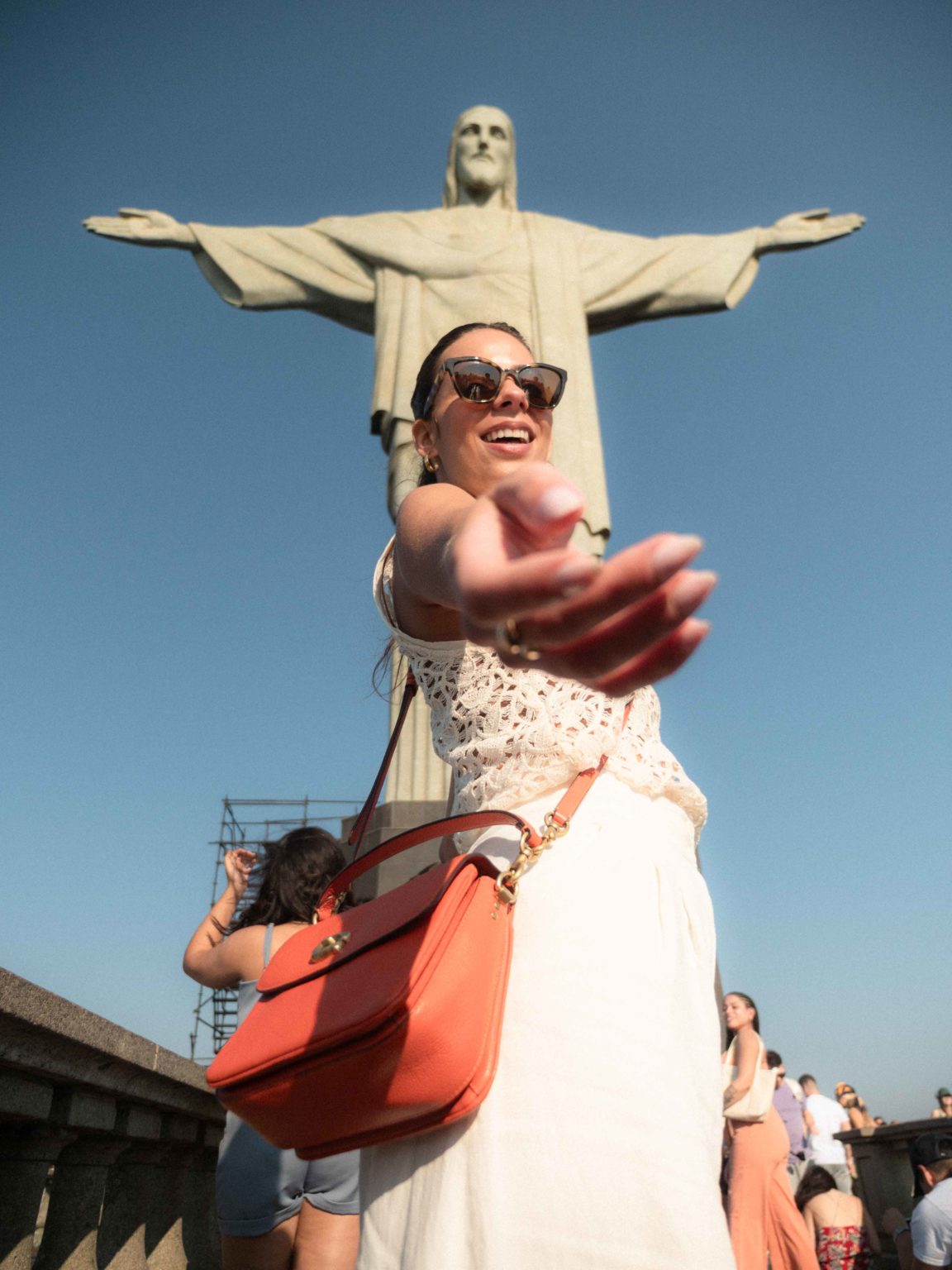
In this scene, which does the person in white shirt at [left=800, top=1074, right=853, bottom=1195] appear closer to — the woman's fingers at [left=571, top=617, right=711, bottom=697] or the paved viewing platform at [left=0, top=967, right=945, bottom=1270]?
the paved viewing platform at [left=0, top=967, right=945, bottom=1270]

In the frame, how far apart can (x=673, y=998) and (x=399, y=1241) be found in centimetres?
37

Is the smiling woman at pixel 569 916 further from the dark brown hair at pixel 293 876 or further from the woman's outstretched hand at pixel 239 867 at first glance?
the woman's outstretched hand at pixel 239 867

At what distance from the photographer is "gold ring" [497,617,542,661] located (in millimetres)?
669

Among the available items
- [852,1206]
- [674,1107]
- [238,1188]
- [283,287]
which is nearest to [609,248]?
[283,287]

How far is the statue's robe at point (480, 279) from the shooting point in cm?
707

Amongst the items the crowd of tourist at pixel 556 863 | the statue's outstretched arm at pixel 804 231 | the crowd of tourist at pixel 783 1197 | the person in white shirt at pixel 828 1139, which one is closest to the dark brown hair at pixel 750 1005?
the crowd of tourist at pixel 783 1197

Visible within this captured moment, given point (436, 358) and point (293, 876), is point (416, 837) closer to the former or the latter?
point (436, 358)

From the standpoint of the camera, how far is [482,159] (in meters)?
7.90

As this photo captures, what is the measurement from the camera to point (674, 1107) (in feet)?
3.04

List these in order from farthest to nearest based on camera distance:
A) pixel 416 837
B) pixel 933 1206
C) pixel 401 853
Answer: pixel 401 853 → pixel 933 1206 → pixel 416 837

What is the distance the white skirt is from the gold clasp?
0.21m

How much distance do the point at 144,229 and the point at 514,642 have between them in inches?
309

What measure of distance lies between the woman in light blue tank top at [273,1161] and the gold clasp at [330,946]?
→ 1001mm

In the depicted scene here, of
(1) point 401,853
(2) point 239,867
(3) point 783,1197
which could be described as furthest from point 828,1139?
(2) point 239,867
